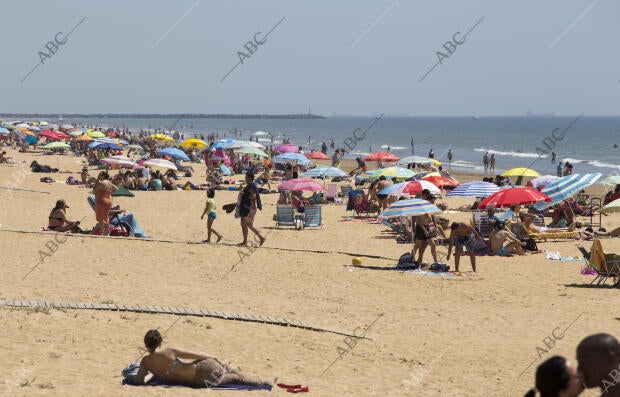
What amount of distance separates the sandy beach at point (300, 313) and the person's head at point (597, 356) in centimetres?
413

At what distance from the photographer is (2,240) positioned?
582 inches

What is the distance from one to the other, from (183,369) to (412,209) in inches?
316

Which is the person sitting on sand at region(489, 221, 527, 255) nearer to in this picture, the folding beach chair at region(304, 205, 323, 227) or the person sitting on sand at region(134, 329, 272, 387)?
the folding beach chair at region(304, 205, 323, 227)

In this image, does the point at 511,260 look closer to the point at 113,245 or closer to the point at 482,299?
the point at 482,299

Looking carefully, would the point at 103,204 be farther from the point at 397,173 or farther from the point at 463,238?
the point at 397,173

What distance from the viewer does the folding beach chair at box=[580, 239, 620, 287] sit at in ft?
44.3

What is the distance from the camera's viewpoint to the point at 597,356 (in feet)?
12.6

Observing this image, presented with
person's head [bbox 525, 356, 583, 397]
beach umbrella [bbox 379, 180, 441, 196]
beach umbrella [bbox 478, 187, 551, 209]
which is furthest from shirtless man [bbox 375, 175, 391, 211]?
person's head [bbox 525, 356, 583, 397]

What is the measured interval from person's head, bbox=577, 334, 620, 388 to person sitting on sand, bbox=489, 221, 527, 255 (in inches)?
516

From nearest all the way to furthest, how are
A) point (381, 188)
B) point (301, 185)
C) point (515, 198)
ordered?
1. point (515, 198)
2. point (301, 185)
3. point (381, 188)

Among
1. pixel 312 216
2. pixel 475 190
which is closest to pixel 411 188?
pixel 475 190

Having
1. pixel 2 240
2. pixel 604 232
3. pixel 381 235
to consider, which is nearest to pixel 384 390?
pixel 2 240

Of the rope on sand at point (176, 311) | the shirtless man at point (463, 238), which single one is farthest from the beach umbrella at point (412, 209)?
the rope on sand at point (176, 311)

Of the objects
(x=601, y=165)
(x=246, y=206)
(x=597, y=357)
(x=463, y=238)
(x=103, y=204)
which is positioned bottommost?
(x=601, y=165)
